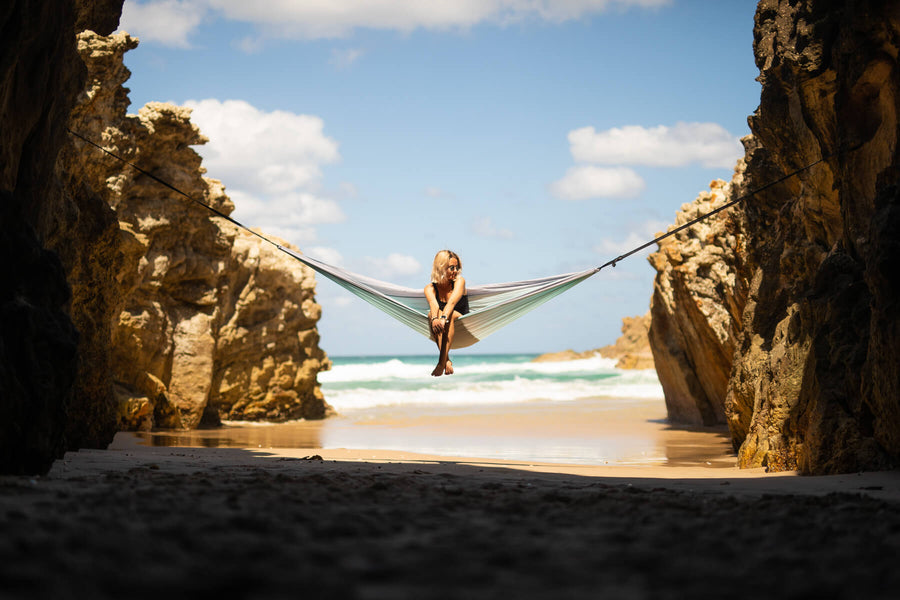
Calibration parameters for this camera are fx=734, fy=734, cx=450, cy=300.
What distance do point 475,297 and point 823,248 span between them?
2659mm

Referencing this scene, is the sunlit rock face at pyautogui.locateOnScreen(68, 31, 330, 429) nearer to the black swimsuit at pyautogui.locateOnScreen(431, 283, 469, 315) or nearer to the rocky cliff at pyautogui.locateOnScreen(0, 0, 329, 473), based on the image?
the rocky cliff at pyautogui.locateOnScreen(0, 0, 329, 473)

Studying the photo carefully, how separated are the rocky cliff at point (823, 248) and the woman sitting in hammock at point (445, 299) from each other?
2.32 m

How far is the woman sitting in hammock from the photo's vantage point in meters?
5.95

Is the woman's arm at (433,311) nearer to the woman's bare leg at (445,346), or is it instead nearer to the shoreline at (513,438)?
the woman's bare leg at (445,346)

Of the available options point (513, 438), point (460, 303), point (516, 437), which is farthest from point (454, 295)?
point (516, 437)

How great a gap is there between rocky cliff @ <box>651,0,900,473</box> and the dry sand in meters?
0.90

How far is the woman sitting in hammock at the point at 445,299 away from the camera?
5.95 m

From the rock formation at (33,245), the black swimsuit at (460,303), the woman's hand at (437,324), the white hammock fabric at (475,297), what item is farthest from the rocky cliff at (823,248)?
the rock formation at (33,245)

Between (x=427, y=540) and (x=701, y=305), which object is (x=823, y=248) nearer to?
(x=701, y=305)

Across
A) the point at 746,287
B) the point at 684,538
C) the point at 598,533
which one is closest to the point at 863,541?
the point at 684,538

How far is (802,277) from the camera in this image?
5.17 m

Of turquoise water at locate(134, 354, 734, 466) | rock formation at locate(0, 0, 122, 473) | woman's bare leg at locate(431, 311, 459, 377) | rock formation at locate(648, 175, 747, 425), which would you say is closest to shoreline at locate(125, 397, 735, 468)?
turquoise water at locate(134, 354, 734, 466)

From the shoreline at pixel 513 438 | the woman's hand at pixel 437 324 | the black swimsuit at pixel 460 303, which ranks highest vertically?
the black swimsuit at pixel 460 303

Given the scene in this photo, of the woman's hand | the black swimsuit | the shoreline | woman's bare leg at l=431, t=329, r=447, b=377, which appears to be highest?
the black swimsuit
